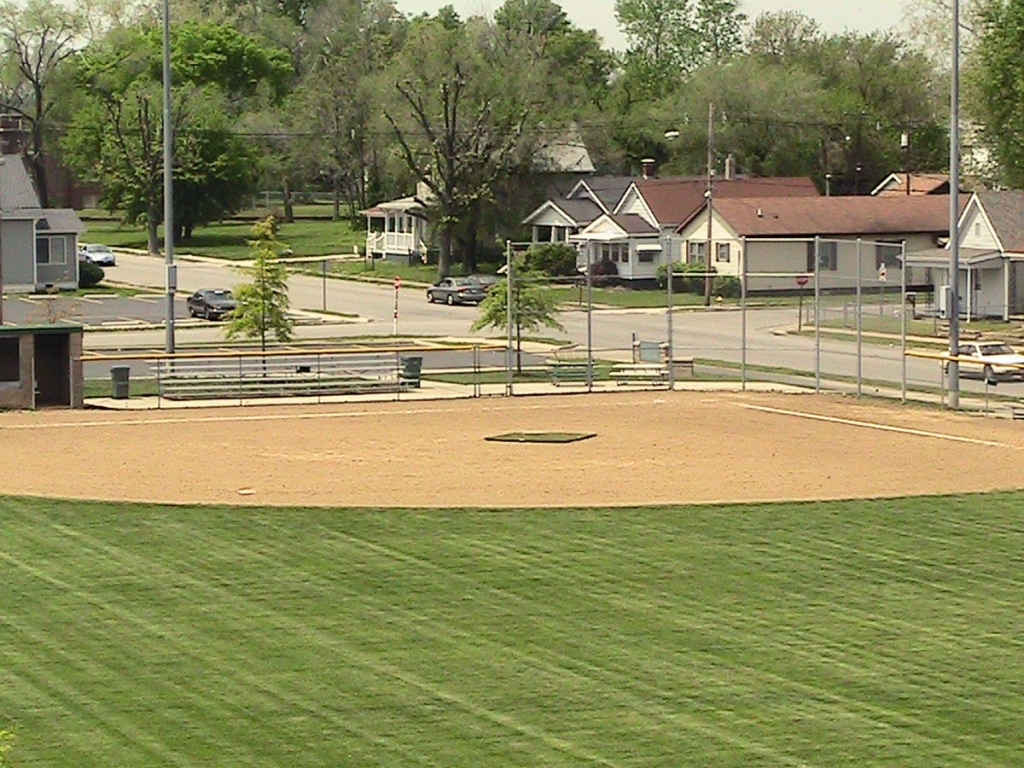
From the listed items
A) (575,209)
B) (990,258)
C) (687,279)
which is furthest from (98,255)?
(990,258)

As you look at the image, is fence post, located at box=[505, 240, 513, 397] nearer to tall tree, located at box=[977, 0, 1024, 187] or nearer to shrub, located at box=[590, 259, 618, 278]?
tall tree, located at box=[977, 0, 1024, 187]

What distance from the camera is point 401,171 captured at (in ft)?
312

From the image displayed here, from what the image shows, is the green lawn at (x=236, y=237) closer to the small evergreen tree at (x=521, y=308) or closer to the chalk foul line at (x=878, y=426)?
the small evergreen tree at (x=521, y=308)

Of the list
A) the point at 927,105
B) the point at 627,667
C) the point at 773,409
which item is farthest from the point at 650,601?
the point at 927,105

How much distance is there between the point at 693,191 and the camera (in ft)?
285

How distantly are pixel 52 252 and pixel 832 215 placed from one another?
1326 inches

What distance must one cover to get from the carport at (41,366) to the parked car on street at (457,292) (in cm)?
3411

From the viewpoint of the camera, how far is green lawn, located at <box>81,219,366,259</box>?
100m

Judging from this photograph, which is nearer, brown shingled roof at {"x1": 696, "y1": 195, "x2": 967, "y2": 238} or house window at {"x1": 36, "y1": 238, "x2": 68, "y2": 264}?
brown shingled roof at {"x1": 696, "y1": 195, "x2": 967, "y2": 238}

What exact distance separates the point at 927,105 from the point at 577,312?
173ft

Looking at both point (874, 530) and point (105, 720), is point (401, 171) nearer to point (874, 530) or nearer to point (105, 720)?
point (874, 530)

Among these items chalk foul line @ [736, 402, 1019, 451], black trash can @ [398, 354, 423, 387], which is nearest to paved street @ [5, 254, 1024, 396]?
black trash can @ [398, 354, 423, 387]

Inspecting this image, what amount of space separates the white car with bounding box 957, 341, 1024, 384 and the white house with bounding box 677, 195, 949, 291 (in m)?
26.2

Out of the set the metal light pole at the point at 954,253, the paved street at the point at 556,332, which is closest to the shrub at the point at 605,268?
the paved street at the point at 556,332
